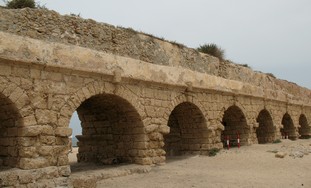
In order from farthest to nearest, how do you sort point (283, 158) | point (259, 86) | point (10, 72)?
point (259, 86)
point (283, 158)
point (10, 72)

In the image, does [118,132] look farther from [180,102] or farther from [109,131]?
[180,102]

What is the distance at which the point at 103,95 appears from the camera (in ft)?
25.5

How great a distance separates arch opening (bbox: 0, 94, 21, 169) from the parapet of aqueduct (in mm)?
20

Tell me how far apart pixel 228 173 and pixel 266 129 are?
25.5 feet

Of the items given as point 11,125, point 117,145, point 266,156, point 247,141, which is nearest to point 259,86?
point 247,141

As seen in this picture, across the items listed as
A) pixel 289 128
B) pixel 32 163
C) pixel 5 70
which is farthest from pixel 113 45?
pixel 289 128

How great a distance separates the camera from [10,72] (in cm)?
592

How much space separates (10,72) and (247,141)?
356 inches

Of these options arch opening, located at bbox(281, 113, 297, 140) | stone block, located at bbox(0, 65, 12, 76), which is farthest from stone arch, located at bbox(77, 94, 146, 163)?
arch opening, located at bbox(281, 113, 297, 140)

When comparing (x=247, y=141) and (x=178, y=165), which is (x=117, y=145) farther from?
(x=247, y=141)

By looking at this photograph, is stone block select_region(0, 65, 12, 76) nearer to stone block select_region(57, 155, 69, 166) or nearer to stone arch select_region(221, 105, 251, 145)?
stone block select_region(57, 155, 69, 166)

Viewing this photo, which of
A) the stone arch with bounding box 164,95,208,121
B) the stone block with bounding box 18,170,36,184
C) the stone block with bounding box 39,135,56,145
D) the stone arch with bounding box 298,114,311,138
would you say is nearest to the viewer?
the stone block with bounding box 18,170,36,184

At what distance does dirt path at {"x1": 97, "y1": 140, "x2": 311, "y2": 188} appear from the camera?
6441 millimetres

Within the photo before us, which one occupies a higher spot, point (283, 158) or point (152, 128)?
point (152, 128)
